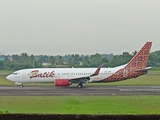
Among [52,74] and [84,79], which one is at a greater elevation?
[52,74]

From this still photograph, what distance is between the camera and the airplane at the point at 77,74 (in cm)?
3247

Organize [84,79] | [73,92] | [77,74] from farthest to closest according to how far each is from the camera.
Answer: [77,74], [84,79], [73,92]

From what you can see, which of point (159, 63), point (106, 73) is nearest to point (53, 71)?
point (106, 73)

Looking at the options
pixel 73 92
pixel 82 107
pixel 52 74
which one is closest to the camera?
pixel 82 107

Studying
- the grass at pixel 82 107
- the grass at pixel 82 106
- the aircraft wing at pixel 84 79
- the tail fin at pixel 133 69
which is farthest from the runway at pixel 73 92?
the tail fin at pixel 133 69

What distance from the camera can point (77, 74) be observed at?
109 feet

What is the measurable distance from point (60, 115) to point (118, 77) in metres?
31.4

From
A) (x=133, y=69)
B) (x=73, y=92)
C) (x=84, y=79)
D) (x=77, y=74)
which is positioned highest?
(x=133, y=69)

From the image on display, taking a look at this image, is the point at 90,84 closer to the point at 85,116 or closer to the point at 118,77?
the point at 118,77

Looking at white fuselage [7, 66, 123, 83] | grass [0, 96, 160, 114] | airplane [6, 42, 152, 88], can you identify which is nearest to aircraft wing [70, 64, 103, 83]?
airplane [6, 42, 152, 88]

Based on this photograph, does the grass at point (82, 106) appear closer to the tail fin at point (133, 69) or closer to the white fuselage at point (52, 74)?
the white fuselage at point (52, 74)

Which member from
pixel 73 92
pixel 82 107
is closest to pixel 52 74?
pixel 73 92

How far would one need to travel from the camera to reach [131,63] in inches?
1328

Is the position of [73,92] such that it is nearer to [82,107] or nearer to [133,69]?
[82,107]
